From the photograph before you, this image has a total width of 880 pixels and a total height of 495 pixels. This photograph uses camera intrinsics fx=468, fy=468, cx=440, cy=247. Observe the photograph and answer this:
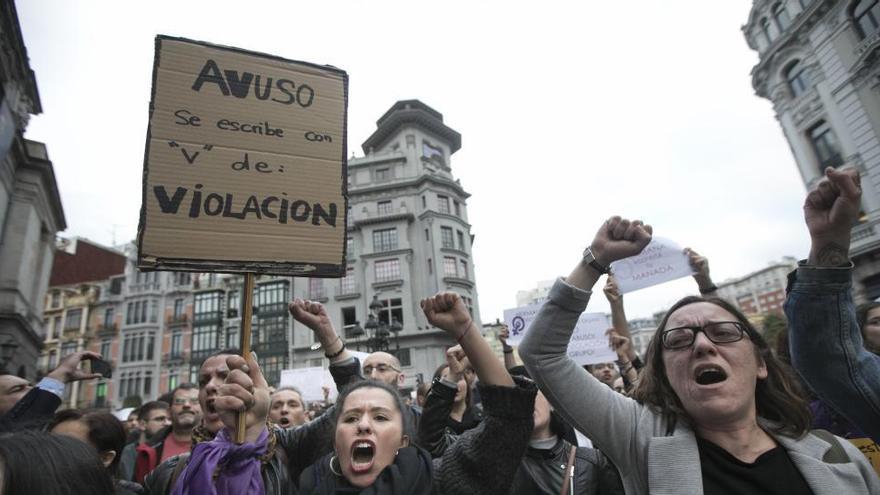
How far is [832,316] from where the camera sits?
178cm

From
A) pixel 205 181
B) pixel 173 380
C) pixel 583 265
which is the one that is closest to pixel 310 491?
pixel 583 265

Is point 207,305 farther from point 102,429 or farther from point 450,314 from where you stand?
point 450,314

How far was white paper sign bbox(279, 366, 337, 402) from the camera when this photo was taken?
10.2 metres

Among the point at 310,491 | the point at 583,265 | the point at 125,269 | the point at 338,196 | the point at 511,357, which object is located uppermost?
the point at 125,269

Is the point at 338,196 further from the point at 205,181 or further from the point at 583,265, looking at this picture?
the point at 583,265

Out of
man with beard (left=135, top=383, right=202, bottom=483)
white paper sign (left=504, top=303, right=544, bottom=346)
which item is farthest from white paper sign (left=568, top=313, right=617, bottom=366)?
man with beard (left=135, top=383, right=202, bottom=483)

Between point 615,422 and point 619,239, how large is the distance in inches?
29.2

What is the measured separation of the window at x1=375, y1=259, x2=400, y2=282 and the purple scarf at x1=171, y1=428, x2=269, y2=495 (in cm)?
3432

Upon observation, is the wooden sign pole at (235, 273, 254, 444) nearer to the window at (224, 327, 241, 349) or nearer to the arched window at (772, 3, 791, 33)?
the arched window at (772, 3, 791, 33)

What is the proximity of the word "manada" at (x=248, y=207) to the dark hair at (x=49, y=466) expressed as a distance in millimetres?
1176

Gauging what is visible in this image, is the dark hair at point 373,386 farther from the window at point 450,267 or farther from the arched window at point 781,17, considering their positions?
the window at point 450,267

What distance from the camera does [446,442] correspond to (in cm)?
282

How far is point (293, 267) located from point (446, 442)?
138cm

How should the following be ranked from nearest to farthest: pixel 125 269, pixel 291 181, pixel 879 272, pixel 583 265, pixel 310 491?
1. pixel 583 265
2. pixel 310 491
3. pixel 291 181
4. pixel 879 272
5. pixel 125 269
